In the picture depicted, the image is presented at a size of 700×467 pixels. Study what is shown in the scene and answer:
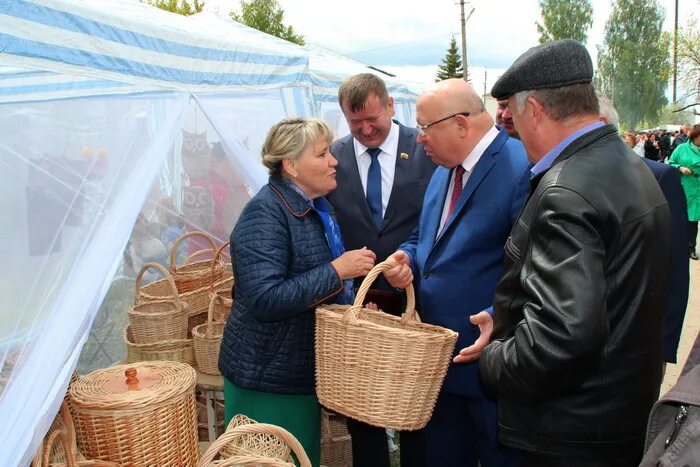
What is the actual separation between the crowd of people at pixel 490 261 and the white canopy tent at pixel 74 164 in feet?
2.00

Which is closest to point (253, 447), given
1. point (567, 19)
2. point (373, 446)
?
point (373, 446)

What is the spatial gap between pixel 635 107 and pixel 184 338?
51.9 m

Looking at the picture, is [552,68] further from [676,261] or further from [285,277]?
[676,261]

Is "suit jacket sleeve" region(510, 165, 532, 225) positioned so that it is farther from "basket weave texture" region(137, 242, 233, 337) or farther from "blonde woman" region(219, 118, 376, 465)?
"basket weave texture" region(137, 242, 233, 337)

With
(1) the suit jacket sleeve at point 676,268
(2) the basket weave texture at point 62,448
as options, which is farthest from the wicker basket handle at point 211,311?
(1) the suit jacket sleeve at point 676,268

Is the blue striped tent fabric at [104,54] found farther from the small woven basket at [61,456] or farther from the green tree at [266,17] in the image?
the green tree at [266,17]

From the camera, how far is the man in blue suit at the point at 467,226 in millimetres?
2297

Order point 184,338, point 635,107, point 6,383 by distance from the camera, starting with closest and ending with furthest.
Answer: point 6,383 → point 184,338 → point 635,107

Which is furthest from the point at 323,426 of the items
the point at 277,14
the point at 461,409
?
the point at 277,14

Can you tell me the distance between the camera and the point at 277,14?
101 feet

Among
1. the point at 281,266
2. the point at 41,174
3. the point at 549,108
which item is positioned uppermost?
the point at 549,108

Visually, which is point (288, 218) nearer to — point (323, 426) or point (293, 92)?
point (323, 426)

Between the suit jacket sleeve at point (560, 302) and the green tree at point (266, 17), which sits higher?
the green tree at point (266, 17)

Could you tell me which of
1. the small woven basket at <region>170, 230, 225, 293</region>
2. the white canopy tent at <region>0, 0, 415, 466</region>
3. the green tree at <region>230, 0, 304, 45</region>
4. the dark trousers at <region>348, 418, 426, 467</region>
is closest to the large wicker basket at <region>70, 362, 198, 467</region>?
the white canopy tent at <region>0, 0, 415, 466</region>
